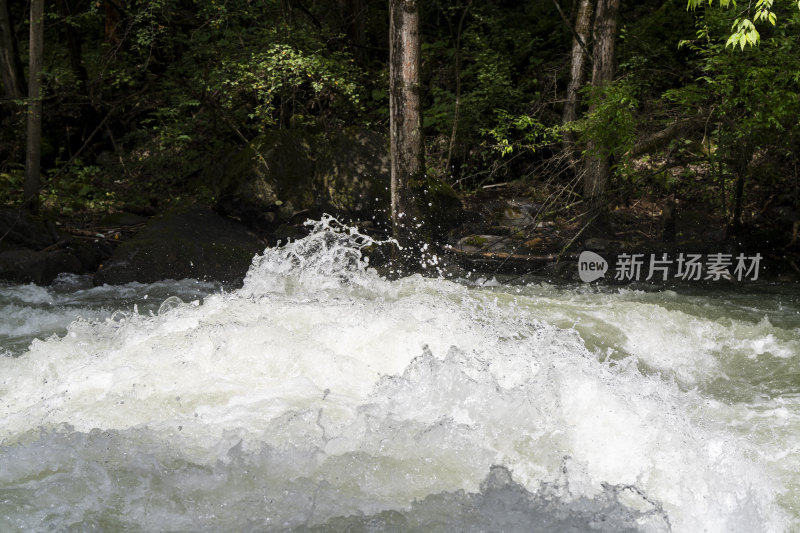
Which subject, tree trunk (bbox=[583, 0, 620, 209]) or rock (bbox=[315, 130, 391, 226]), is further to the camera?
rock (bbox=[315, 130, 391, 226])

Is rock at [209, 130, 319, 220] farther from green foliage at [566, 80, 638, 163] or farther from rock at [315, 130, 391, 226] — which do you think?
green foliage at [566, 80, 638, 163]

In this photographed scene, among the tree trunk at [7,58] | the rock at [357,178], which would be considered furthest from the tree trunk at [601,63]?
the tree trunk at [7,58]

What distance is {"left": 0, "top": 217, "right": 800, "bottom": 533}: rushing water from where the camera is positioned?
2.82m

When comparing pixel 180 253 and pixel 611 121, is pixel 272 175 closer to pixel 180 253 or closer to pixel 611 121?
pixel 180 253

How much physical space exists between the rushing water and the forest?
4.22 m

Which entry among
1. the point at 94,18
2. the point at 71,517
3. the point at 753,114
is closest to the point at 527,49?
the point at 753,114

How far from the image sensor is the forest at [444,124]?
884cm

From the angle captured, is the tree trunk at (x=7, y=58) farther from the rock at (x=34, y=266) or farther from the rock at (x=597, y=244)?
the rock at (x=597, y=244)

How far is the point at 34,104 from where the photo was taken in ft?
31.9

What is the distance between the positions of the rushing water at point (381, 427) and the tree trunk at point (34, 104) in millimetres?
5728

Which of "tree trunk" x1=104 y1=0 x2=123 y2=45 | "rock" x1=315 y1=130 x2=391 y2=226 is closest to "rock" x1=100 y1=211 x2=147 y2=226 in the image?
"rock" x1=315 y1=130 x2=391 y2=226

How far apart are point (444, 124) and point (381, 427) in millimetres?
9793

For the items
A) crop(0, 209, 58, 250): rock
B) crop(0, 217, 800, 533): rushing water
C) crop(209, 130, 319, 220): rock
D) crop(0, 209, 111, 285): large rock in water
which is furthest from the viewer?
crop(209, 130, 319, 220): rock

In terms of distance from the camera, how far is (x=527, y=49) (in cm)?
1324
